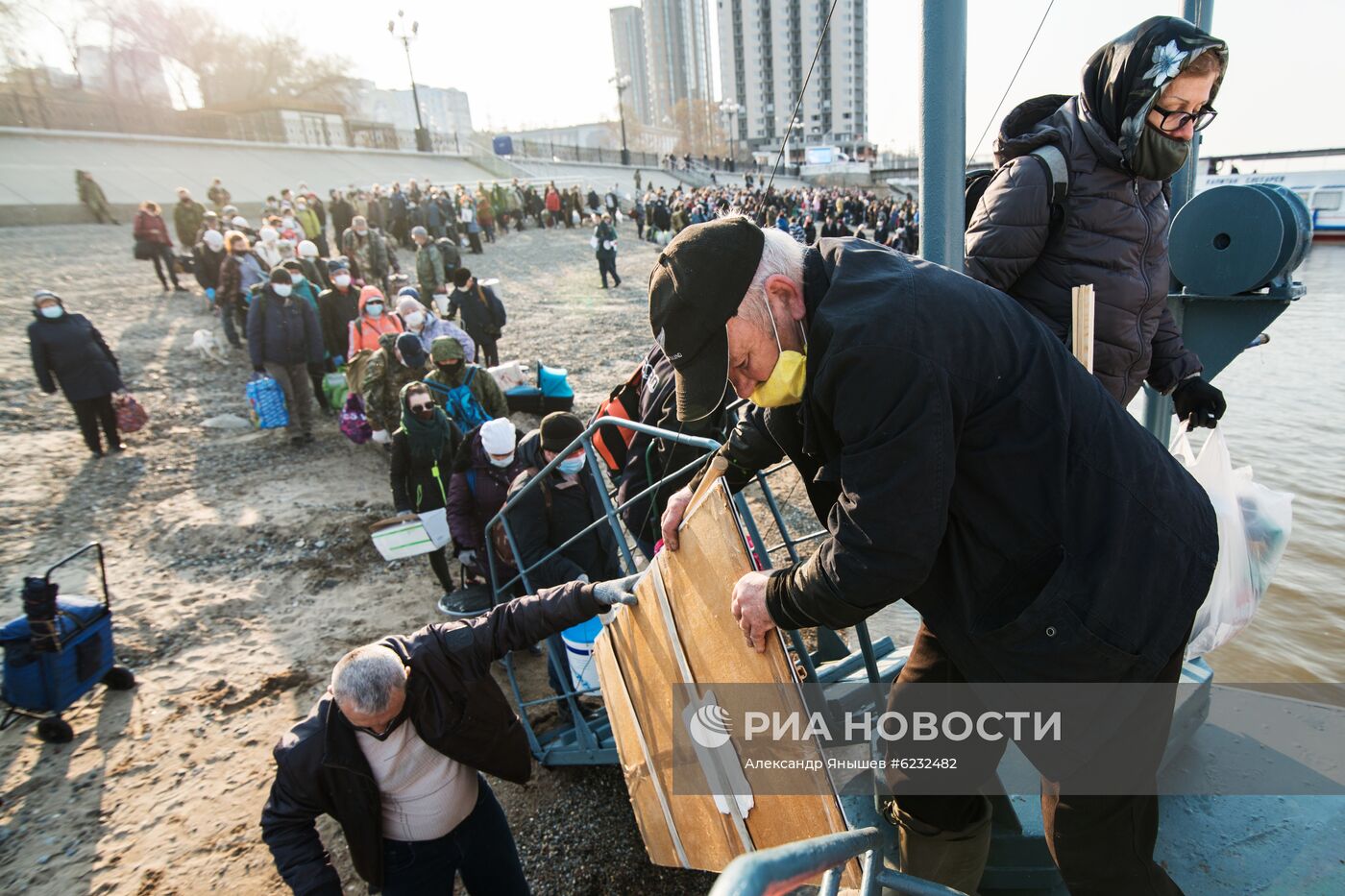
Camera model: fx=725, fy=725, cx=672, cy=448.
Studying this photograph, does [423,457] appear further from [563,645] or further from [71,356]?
[71,356]

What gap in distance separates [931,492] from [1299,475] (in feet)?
25.6

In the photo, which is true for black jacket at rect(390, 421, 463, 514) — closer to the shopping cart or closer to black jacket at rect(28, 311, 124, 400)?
the shopping cart

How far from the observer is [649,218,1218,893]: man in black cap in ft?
4.19

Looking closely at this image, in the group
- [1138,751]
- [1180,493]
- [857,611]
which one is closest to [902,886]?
[857,611]

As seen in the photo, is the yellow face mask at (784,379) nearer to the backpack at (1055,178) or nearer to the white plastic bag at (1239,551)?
the backpack at (1055,178)

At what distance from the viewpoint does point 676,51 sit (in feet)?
378

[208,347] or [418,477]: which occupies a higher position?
[208,347]

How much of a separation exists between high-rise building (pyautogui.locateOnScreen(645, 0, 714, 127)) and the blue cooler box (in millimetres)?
119022

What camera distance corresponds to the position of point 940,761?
6.31 feet

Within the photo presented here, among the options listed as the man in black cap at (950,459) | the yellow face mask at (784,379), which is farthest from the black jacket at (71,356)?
the yellow face mask at (784,379)

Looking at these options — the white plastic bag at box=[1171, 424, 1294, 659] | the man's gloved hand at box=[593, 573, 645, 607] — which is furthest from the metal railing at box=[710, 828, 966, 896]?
the white plastic bag at box=[1171, 424, 1294, 659]

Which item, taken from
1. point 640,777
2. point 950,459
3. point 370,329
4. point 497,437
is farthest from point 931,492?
point 370,329

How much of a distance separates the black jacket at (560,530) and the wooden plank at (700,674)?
71.6 inches

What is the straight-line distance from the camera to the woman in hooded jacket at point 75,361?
7.20 meters
